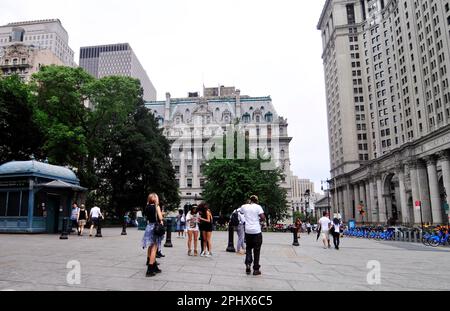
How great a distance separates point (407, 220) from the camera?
178 feet

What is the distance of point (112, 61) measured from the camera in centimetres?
18362

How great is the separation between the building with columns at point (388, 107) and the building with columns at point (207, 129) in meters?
19.1

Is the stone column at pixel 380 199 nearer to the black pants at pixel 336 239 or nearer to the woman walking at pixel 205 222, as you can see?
the black pants at pixel 336 239

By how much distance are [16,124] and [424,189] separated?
55.0 m

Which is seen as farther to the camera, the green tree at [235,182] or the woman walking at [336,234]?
the green tree at [235,182]

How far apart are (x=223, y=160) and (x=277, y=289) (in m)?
31.8

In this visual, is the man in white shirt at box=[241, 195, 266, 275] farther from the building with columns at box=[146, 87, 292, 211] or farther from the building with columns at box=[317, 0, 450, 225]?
the building with columns at box=[146, 87, 292, 211]

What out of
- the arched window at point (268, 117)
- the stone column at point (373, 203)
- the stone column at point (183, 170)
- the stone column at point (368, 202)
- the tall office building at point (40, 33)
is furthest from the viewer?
the tall office building at point (40, 33)

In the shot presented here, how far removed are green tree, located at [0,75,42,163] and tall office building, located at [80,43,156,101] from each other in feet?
475

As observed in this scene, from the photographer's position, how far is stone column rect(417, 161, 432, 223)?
49156mm

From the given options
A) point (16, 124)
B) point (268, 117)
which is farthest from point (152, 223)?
point (268, 117)

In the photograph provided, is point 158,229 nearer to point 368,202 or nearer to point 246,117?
point 368,202

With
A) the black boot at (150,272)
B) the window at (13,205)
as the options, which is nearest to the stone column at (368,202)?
the window at (13,205)

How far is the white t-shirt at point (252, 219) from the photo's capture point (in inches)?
338
